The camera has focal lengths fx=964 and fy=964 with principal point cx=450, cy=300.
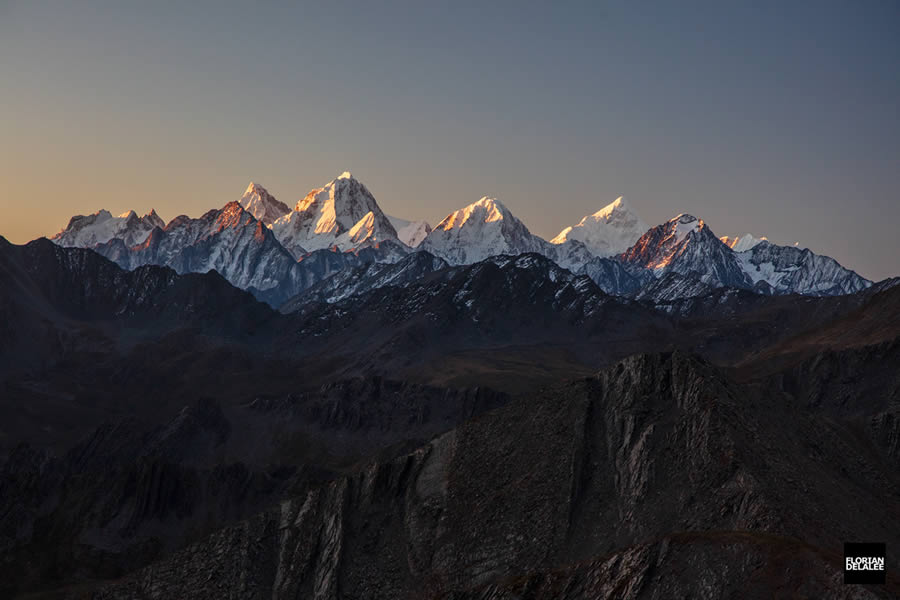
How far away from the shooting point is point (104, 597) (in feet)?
372

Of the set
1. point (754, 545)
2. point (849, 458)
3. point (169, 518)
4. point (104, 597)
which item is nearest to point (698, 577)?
point (754, 545)

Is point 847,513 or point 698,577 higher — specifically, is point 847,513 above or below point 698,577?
above

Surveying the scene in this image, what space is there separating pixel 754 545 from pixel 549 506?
28.2m

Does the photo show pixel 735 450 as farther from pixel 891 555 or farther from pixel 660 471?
pixel 891 555

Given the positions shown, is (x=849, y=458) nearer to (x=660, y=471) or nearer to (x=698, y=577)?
(x=660, y=471)

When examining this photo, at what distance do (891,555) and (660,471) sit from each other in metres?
21.9

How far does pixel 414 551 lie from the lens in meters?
103

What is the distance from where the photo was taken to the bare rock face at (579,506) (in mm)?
82625

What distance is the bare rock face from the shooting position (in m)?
82.6

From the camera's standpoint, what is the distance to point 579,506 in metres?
98.3

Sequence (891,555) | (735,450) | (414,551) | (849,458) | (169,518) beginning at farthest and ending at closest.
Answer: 1. (169,518)
2. (849,458)
3. (414,551)
4. (735,450)
5. (891,555)

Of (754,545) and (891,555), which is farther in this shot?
(891,555)

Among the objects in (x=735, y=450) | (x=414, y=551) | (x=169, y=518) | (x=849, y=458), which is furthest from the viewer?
(x=169, y=518)

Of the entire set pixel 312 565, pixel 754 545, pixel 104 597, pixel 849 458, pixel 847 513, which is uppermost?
pixel 849 458
